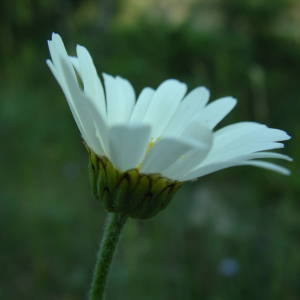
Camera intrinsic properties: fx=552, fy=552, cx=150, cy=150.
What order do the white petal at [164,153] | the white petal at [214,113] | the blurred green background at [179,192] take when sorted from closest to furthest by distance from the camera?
the white petal at [164,153], the white petal at [214,113], the blurred green background at [179,192]

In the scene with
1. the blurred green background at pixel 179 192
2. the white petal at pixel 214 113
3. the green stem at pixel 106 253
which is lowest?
the blurred green background at pixel 179 192

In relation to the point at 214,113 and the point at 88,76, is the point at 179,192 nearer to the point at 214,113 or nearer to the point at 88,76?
the point at 214,113

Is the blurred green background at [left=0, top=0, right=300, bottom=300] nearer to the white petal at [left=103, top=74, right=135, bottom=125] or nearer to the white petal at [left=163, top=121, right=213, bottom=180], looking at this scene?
the white petal at [left=103, top=74, right=135, bottom=125]

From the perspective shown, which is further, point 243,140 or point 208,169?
point 243,140

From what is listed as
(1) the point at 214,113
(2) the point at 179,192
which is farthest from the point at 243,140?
(2) the point at 179,192

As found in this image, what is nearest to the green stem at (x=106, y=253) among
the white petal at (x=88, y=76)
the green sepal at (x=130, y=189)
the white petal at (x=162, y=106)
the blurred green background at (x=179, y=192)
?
the green sepal at (x=130, y=189)

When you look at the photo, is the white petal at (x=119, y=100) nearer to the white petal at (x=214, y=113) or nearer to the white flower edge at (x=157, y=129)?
the white flower edge at (x=157, y=129)
